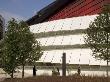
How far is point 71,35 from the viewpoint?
165ft

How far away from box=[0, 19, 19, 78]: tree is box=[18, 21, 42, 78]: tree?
24.1 inches

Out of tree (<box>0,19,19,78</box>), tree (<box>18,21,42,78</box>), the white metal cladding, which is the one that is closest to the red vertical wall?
the white metal cladding

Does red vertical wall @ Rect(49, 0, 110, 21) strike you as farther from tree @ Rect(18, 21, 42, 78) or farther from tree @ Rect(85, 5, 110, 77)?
tree @ Rect(85, 5, 110, 77)

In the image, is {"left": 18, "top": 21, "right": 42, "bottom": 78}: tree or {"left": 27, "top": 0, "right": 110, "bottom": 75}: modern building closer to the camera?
{"left": 18, "top": 21, "right": 42, "bottom": 78}: tree

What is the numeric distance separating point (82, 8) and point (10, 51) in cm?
2293

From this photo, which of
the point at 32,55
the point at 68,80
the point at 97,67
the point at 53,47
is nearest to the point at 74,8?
the point at 53,47

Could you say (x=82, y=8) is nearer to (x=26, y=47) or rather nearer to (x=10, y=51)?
(x=26, y=47)

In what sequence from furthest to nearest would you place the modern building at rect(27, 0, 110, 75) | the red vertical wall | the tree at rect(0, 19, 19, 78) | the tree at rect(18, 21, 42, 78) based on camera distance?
1. the red vertical wall
2. the modern building at rect(27, 0, 110, 75)
3. the tree at rect(18, 21, 42, 78)
4. the tree at rect(0, 19, 19, 78)

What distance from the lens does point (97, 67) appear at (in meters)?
44.2

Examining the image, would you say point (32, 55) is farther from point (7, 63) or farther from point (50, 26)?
point (50, 26)

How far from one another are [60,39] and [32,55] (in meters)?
11.9

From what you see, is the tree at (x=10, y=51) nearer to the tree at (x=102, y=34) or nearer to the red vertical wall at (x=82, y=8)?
the tree at (x=102, y=34)

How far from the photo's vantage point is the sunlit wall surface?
47000 mm

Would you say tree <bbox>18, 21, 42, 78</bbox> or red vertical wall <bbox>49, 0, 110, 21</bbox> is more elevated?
red vertical wall <bbox>49, 0, 110, 21</bbox>
